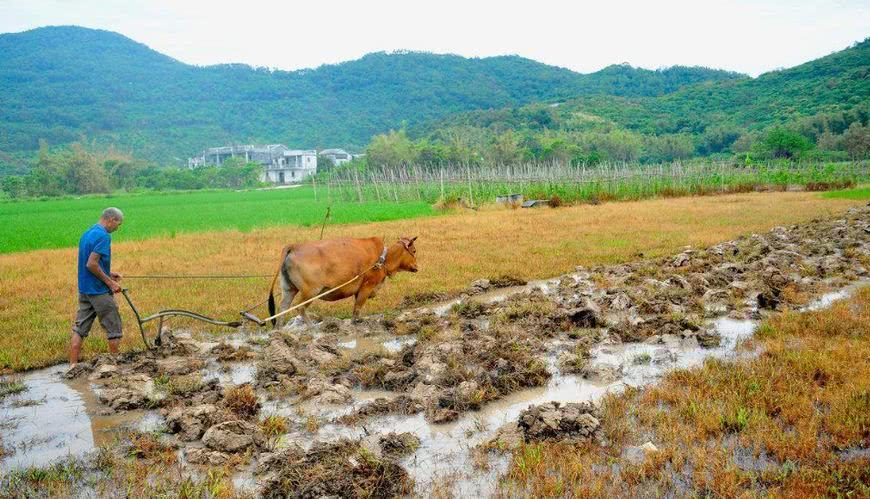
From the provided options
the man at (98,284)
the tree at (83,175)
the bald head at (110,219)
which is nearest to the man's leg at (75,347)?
the man at (98,284)

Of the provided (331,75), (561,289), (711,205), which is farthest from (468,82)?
(561,289)

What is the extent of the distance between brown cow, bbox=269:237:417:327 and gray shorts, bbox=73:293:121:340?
188 centimetres

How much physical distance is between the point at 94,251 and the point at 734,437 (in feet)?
21.0

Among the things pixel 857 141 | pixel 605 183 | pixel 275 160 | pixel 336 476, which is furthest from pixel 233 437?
pixel 275 160

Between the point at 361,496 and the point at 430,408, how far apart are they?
151 cm

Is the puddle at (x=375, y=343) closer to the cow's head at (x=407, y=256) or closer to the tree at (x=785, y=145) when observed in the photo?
the cow's head at (x=407, y=256)

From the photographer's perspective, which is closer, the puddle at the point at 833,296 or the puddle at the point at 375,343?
the puddle at the point at 375,343

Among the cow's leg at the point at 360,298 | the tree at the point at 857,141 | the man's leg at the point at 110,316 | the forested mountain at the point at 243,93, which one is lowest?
the cow's leg at the point at 360,298

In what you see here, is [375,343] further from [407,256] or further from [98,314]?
[98,314]

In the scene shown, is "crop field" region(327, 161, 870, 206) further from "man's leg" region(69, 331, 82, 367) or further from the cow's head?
"man's leg" region(69, 331, 82, 367)

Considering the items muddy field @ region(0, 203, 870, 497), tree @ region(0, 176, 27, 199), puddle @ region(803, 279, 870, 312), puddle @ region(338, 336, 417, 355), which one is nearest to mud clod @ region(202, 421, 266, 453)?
muddy field @ region(0, 203, 870, 497)

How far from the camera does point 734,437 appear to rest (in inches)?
180

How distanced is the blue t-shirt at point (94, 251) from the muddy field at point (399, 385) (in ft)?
2.75

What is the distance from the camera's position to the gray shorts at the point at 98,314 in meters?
6.88
